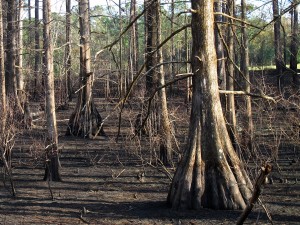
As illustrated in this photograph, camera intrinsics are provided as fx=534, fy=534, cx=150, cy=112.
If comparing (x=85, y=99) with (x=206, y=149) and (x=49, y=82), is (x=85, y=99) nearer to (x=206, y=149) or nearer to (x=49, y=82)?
(x=49, y=82)

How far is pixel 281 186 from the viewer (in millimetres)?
9930

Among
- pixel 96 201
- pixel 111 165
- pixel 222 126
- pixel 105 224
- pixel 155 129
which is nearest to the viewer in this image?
pixel 105 224

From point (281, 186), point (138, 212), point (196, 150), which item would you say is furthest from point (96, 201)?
point (281, 186)

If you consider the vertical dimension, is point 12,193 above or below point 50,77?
below

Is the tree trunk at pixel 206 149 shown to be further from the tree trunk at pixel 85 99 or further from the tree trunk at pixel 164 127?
the tree trunk at pixel 85 99

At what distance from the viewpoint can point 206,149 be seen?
770 centimetres

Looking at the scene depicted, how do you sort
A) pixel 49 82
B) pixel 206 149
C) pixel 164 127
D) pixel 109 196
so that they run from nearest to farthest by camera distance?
pixel 206 149
pixel 109 196
pixel 49 82
pixel 164 127

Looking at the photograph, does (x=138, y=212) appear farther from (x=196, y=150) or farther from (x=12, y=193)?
(x=12, y=193)

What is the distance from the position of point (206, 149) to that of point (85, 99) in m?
9.93

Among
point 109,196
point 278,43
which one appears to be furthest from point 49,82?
point 278,43

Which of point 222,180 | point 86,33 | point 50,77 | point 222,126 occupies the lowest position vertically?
point 222,180

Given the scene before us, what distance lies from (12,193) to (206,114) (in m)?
3.76

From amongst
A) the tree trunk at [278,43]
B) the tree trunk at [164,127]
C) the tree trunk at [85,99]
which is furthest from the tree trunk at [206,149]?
the tree trunk at [85,99]

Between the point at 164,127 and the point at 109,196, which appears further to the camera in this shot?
the point at 164,127
